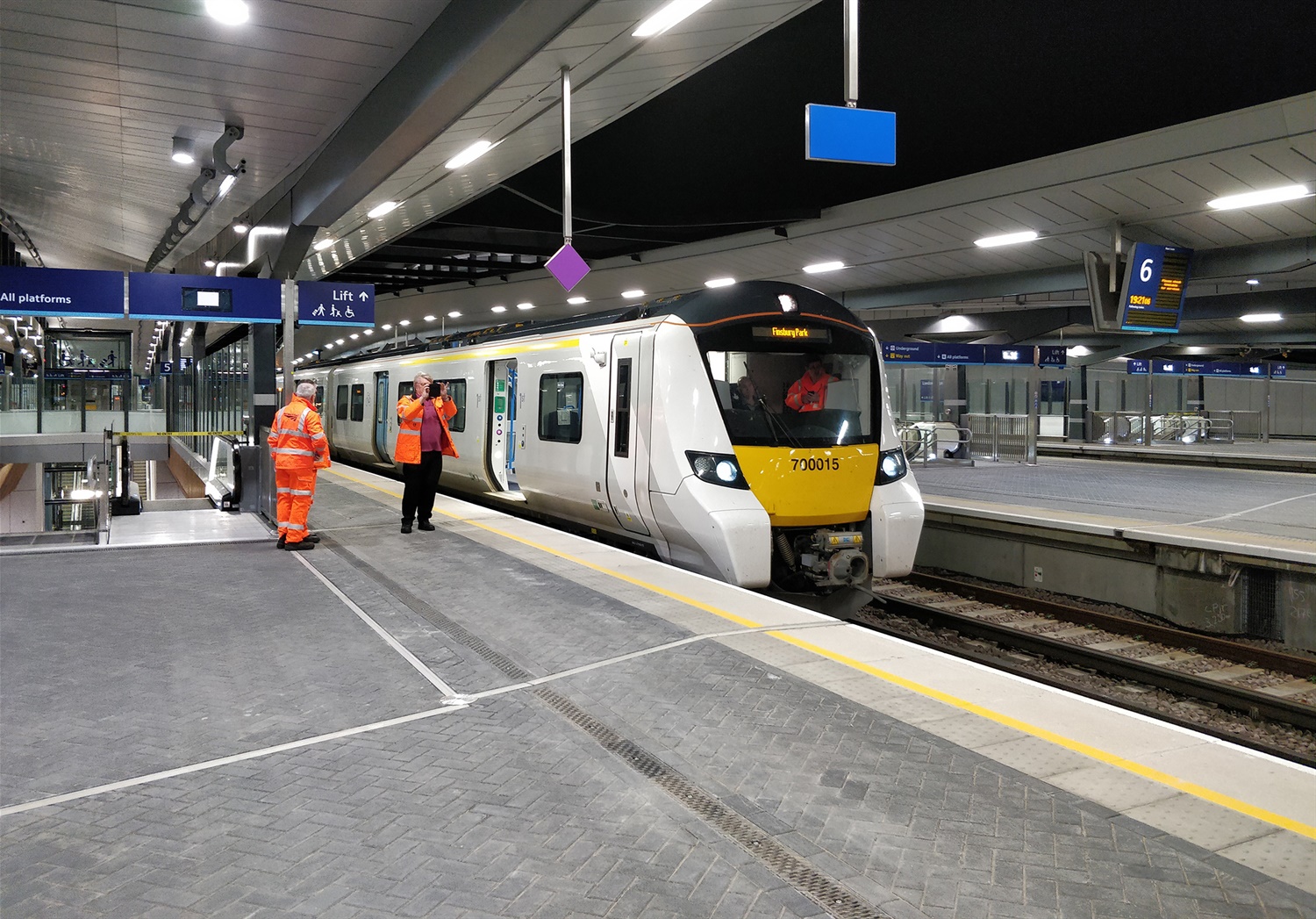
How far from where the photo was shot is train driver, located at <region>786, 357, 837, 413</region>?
8344mm

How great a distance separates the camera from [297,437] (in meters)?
8.51

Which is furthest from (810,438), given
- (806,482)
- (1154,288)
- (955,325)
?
(955,325)

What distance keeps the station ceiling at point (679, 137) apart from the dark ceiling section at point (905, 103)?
0.06 meters

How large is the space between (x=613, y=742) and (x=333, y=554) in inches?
204

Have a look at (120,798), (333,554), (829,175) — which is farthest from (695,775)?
(829,175)

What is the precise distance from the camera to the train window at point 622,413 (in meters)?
8.84

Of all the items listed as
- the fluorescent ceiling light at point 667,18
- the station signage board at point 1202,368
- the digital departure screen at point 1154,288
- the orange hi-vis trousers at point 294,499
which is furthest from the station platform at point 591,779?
the station signage board at point 1202,368

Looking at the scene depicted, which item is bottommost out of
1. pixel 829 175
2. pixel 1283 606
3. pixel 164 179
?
pixel 1283 606

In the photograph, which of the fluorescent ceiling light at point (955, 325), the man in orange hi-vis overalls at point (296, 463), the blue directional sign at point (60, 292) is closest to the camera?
the man in orange hi-vis overalls at point (296, 463)

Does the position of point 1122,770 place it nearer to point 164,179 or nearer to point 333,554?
point 333,554

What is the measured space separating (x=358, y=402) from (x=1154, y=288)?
1497 cm

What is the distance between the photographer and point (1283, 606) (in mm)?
8828

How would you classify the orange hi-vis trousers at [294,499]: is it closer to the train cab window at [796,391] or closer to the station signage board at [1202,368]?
the train cab window at [796,391]

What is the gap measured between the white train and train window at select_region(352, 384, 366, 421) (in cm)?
1017
